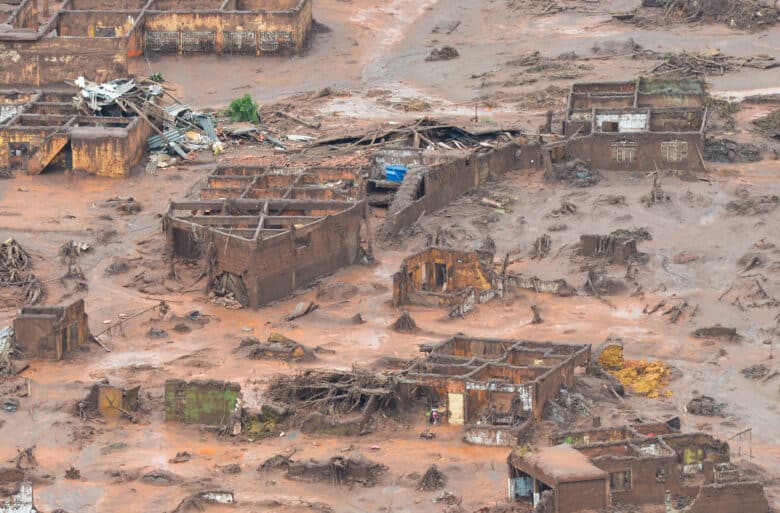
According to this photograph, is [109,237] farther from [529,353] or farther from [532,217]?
[529,353]

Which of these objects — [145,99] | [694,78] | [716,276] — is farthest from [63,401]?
[694,78]

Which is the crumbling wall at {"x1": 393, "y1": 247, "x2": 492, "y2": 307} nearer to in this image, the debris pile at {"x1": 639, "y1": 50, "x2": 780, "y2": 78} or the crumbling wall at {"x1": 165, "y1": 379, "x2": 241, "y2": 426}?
the crumbling wall at {"x1": 165, "y1": 379, "x2": 241, "y2": 426}

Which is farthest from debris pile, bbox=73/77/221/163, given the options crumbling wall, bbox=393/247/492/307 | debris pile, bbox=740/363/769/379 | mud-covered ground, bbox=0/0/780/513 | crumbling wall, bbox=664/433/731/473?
crumbling wall, bbox=664/433/731/473

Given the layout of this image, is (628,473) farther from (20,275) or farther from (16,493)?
(20,275)

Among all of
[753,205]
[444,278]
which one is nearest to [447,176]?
[444,278]

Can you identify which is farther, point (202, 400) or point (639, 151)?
point (639, 151)

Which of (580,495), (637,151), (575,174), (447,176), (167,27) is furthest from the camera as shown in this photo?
(167,27)
